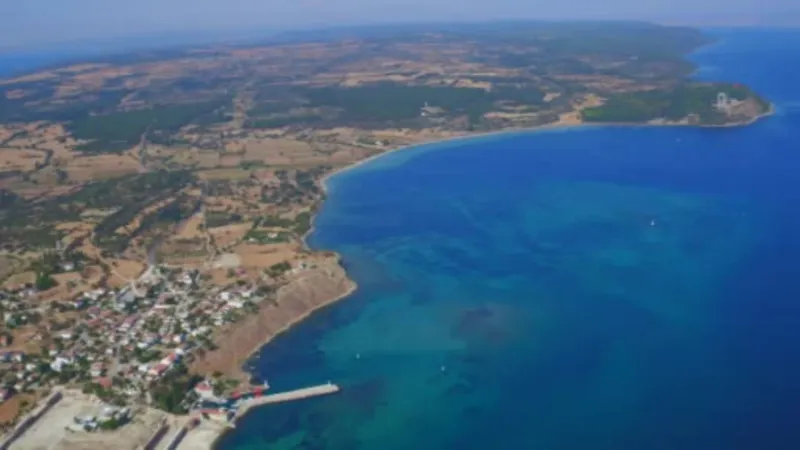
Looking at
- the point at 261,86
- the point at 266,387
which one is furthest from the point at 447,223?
the point at 261,86

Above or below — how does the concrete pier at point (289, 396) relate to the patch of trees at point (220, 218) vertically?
below

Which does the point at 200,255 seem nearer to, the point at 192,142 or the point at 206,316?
the point at 206,316

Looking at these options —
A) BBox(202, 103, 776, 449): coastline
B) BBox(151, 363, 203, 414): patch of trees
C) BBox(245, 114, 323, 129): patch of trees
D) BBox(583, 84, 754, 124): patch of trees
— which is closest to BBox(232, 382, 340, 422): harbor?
BBox(202, 103, 776, 449): coastline

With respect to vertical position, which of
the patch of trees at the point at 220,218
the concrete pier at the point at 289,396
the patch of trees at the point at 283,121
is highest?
the patch of trees at the point at 283,121

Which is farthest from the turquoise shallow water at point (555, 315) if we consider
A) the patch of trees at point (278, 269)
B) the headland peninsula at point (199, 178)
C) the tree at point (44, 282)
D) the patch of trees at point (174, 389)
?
the tree at point (44, 282)

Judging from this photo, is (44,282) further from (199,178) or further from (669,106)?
(669,106)

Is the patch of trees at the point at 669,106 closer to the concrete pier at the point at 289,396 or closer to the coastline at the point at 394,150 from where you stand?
the coastline at the point at 394,150

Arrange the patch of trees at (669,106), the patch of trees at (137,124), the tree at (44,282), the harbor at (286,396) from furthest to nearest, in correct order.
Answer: the patch of trees at (669,106)
the patch of trees at (137,124)
the tree at (44,282)
the harbor at (286,396)

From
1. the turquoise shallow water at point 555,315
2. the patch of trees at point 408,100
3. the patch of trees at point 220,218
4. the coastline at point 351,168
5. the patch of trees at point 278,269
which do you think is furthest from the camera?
the patch of trees at point 408,100
